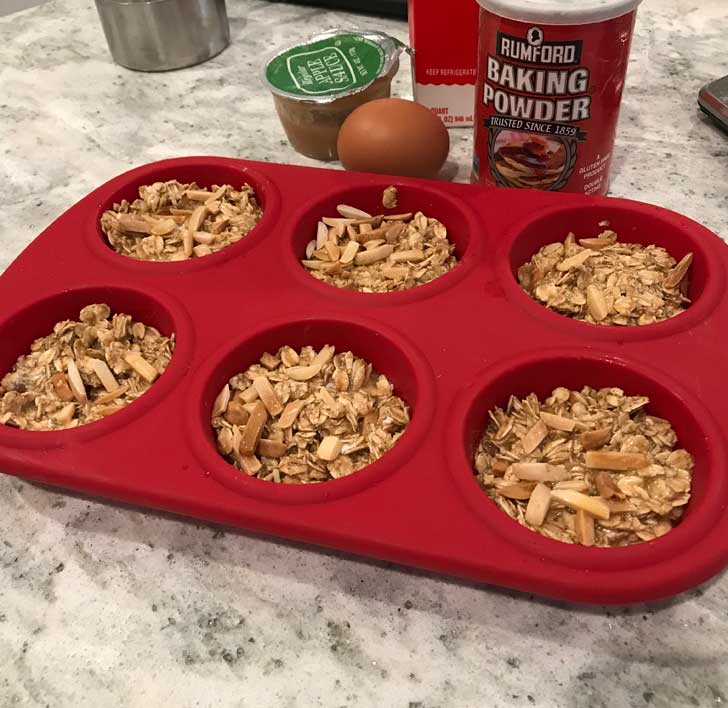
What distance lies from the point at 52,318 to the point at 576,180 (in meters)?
0.61

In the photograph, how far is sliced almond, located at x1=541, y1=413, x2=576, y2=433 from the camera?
67cm

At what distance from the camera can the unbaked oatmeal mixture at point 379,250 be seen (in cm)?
83

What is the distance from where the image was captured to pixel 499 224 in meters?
0.83

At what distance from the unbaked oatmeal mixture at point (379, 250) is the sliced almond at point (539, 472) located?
27 cm

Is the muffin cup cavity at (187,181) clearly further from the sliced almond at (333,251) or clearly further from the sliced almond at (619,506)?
the sliced almond at (619,506)

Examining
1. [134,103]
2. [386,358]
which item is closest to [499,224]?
[386,358]

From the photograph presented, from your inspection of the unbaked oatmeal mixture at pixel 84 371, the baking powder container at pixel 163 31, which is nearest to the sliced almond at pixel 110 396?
the unbaked oatmeal mixture at pixel 84 371

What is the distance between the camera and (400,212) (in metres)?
0.92

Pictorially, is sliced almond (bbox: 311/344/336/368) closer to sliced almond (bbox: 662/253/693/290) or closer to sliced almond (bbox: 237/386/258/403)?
sliced almond (bbox: 237/386/258/403)

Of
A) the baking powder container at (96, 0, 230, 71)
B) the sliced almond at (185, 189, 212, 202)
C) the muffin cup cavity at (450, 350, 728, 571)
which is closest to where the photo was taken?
the muffin cup cavity at (450, 350, 728, 571)

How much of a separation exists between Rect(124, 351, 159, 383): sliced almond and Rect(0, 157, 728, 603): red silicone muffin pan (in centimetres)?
4

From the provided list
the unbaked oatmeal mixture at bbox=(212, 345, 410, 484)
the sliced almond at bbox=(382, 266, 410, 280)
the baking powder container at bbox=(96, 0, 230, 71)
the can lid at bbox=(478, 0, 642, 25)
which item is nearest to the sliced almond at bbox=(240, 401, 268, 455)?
the unbaked oatmeal mixture at bbox=(212, 345, 410, 484)

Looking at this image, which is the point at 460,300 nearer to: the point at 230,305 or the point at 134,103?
the point at 230,305

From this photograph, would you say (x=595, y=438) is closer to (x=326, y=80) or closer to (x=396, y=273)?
(x=396, y=273)
